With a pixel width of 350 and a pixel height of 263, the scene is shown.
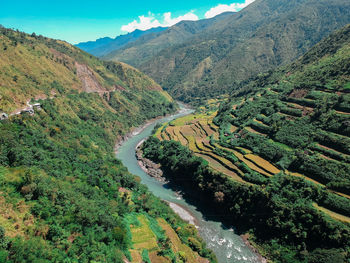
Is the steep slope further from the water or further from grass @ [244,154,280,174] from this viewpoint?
grass @ [244,154,280,174]

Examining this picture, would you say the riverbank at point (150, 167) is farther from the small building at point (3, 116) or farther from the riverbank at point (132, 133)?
the small building at point (3, 116)

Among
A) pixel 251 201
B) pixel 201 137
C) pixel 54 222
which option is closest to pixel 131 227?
pixel 54 222

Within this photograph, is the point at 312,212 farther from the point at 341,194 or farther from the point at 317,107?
the point at 317,107

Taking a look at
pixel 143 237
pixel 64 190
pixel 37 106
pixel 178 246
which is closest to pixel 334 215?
pixel 178 246

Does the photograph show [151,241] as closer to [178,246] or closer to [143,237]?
[143,237]

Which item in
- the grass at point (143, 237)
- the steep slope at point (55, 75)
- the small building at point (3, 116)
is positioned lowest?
the grass at point (143, 237)

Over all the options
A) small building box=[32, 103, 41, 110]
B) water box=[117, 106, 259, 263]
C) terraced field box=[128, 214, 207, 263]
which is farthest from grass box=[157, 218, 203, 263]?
small building box=[32, 103, 41, 110]

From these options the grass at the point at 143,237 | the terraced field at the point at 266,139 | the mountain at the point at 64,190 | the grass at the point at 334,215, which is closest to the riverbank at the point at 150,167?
the mountain at the point at 64,190
